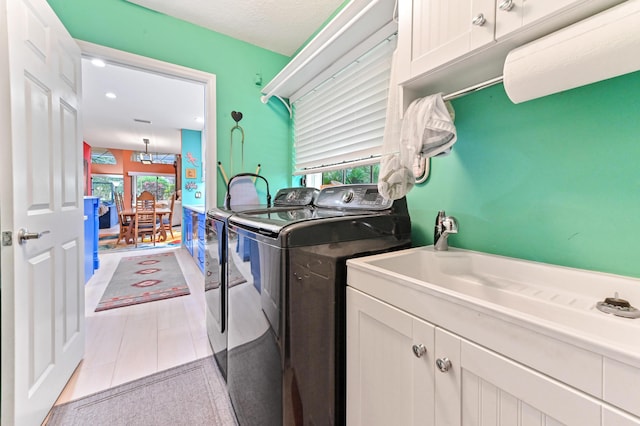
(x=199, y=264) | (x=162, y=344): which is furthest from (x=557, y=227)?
(x=199, y=264)

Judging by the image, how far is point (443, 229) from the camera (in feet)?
3.76

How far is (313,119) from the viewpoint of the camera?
90.7 inches

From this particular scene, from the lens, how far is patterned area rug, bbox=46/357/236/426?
4.39 feet

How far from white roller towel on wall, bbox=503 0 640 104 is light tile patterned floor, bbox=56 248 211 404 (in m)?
2.36

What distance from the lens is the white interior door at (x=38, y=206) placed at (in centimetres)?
108

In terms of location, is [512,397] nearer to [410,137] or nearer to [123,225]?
[410,137]

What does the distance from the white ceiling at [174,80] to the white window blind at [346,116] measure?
A: 1.69ft

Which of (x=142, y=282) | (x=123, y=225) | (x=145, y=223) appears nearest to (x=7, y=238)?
(x=142, y=282)

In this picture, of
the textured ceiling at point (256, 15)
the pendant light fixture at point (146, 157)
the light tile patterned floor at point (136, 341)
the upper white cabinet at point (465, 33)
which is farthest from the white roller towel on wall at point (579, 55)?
the pendant light fixture at point (146, 157)

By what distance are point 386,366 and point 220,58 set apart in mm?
2565

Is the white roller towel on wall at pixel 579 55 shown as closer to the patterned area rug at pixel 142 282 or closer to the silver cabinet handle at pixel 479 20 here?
the silver cabinet handle at pixel 479 20

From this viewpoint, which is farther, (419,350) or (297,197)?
(297,197)

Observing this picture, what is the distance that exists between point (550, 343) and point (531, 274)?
1.63 ft

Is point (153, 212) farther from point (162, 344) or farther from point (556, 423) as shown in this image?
point (556, 423)
